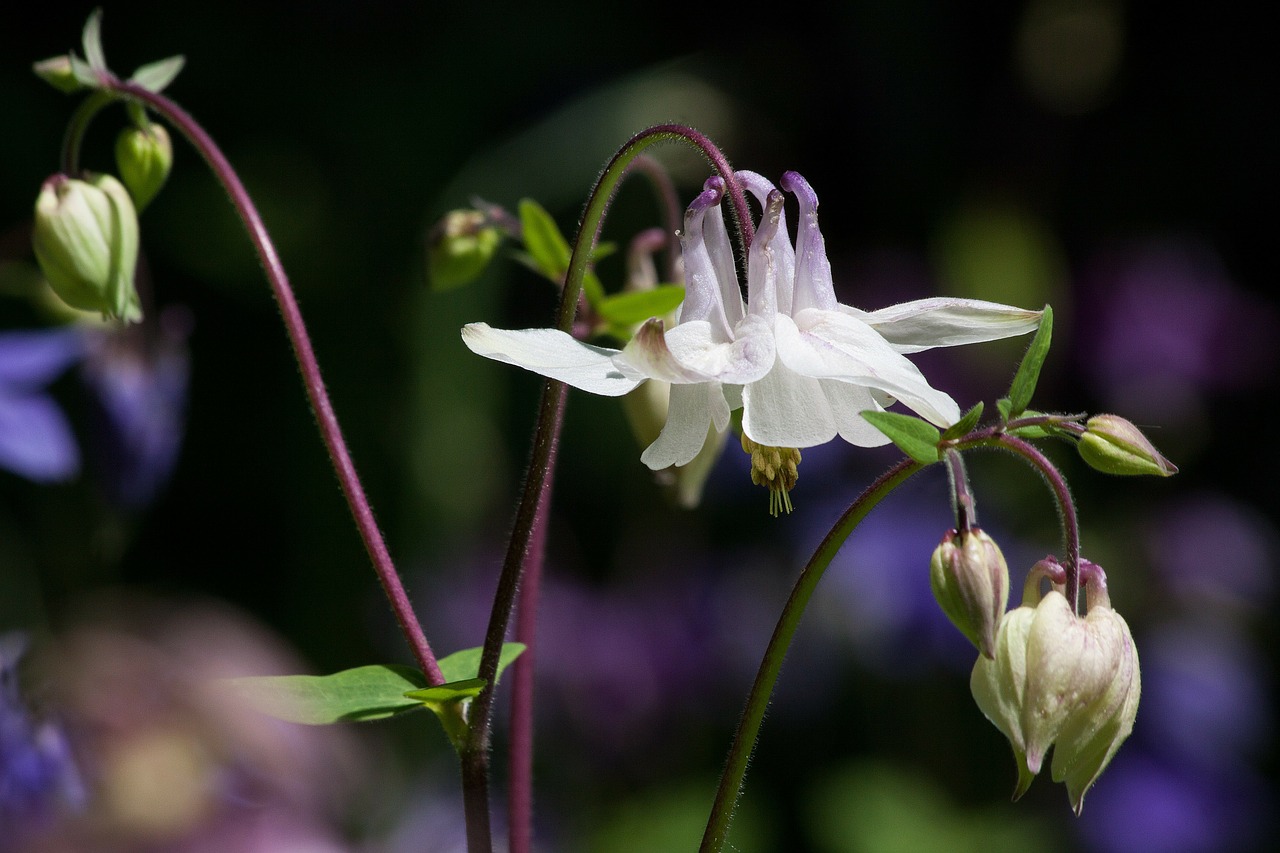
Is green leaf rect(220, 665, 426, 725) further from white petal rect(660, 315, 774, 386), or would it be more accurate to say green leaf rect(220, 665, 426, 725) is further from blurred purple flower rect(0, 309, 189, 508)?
blurred purple flower rect(0, 309, 189, 508)

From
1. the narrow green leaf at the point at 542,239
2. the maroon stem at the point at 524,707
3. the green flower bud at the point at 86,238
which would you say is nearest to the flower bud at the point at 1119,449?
the maroon stem at the point at 524,707

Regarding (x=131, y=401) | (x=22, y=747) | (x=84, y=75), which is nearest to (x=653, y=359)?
(x=84, y=75)

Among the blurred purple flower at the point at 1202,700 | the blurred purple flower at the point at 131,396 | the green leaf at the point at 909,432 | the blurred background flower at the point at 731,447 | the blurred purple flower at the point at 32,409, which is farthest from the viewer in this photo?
the blurred purple flower at the point at 1202,700

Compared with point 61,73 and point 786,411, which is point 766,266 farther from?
point 61,73

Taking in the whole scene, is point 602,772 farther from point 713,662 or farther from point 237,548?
point 237,548

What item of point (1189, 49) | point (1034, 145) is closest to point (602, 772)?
point (1034, 145)

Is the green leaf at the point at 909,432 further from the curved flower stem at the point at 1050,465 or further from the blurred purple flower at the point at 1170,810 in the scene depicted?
the blurred purple flower at the point at 1170,810
